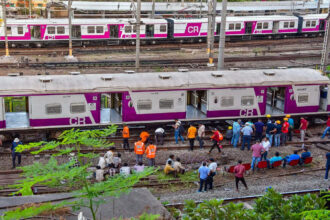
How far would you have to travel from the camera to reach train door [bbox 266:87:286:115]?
24.5 metres

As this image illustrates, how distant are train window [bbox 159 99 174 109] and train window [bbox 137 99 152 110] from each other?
543 mm

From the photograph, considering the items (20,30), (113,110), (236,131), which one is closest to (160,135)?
(113,110)

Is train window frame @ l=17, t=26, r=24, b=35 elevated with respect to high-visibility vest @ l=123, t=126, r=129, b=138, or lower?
elevated

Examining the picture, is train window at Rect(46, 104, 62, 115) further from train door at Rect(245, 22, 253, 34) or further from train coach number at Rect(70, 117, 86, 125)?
train door at Rect(245, 22, 253, 34)

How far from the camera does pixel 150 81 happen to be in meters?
22.0

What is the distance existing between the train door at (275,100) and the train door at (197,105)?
346 centimetres

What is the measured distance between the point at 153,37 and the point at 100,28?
542cm

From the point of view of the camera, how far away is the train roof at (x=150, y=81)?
807 inches

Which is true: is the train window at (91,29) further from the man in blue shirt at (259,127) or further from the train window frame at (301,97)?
the man in blue shirt at (259,127)

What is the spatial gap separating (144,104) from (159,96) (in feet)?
2.69

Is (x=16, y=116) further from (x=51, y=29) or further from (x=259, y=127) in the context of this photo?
(x=51, y=29)

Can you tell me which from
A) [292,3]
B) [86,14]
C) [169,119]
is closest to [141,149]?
[169,119]

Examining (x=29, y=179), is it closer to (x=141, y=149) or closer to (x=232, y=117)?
(x=141, y=149)

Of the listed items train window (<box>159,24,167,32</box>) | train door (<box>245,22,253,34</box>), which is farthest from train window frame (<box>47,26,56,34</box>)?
train door (<box>245,22,253,34</box>)
